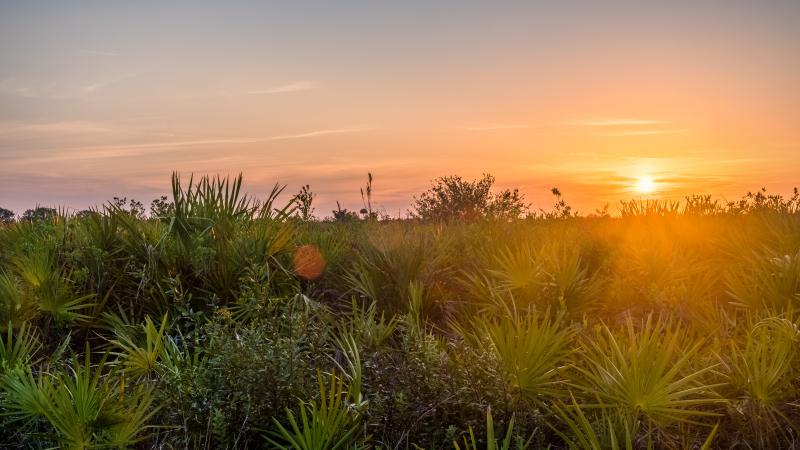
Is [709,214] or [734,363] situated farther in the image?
[709,214]

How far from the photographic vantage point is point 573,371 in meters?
4.67

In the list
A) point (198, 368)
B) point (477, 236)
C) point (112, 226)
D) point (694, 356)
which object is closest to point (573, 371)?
point (694, 356)

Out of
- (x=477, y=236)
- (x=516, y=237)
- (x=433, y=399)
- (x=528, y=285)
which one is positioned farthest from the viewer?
(x=477, y=236)

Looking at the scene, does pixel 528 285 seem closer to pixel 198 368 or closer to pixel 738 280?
pixel 738 280

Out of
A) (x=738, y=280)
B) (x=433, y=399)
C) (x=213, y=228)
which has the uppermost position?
(x=213, y=228)

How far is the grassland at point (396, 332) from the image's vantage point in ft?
12.8

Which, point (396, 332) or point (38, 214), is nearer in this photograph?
point (396, 332)

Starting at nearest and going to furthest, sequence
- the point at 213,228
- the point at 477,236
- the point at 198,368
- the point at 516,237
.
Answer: the point at 198,368 < the point at 213,228 < the point at 516,237 < the point at 477,236

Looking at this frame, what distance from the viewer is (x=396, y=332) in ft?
19.9

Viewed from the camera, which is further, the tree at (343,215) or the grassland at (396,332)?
the tree at (343,215)

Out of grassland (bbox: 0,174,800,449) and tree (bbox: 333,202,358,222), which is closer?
grassland (bbox: 0,174,800,449)

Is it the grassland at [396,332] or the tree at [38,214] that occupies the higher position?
the tree at [38,214]

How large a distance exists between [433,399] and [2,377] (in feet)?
8.90

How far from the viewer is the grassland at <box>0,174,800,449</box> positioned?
3898 mm
